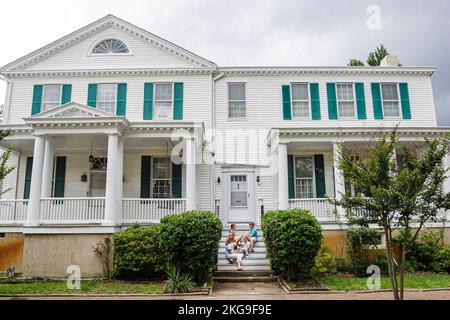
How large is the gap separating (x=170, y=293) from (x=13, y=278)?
559cm

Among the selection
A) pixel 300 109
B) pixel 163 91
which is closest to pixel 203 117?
pixel 163 91

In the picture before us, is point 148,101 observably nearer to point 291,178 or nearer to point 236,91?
point 236,91

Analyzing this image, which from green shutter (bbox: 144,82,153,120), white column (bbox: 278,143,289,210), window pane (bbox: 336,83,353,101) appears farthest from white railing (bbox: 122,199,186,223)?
window pane (bbox: 336,83,353,101)

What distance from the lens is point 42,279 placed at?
429 inches

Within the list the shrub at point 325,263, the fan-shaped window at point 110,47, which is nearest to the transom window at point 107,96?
the fan-shaped window at point 110,47

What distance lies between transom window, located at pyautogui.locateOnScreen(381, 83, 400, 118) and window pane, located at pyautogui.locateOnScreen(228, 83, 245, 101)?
Result: 6264 millimetres

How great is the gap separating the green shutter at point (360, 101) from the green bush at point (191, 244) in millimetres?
9242

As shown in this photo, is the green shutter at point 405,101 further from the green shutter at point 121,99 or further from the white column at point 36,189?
the white column at point 36,189

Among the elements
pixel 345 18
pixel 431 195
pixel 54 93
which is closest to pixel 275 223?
pixel 431 195

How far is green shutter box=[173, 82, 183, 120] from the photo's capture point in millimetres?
15008

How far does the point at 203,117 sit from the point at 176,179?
292 centimetres

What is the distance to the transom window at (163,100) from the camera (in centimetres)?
1512

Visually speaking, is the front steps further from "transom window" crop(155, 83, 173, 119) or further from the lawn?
"transom window" crop(155, 83, 173, 119)

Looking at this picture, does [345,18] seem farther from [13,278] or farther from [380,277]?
[13,278]
